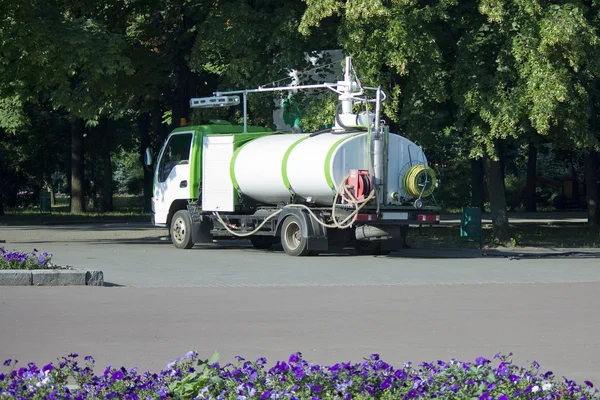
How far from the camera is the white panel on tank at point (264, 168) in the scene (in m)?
22.6

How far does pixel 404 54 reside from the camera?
23.4 meters

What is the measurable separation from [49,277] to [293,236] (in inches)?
336

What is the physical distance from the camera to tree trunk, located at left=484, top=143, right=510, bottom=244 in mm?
26094

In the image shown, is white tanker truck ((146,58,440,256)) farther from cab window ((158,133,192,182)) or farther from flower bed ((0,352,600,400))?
flower bed ((0,352,600,400))

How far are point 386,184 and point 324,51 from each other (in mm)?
6136

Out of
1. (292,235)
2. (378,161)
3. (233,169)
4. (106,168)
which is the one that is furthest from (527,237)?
(106,168)

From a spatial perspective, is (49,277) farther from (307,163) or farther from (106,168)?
(106,168)

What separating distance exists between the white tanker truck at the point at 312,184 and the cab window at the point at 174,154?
0.74 feet

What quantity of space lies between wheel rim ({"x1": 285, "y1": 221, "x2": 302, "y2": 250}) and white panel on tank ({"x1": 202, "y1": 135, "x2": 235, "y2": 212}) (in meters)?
2.00

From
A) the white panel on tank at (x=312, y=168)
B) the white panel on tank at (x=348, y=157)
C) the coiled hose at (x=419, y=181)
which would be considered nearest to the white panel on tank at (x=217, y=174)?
the white panel on tank at (x=312, y=168)

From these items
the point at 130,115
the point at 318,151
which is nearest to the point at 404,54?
the point at 318,151

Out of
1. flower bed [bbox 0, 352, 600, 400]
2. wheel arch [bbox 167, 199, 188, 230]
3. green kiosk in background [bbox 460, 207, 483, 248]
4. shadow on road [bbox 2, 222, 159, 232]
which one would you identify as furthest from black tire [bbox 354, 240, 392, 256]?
flower bed [bbox 0, 352, 600, 400]

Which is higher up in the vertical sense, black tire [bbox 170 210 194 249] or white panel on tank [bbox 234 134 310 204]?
white panel on tank [bbox 234 134 310 204]

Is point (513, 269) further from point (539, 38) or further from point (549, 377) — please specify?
point (549, 377)
